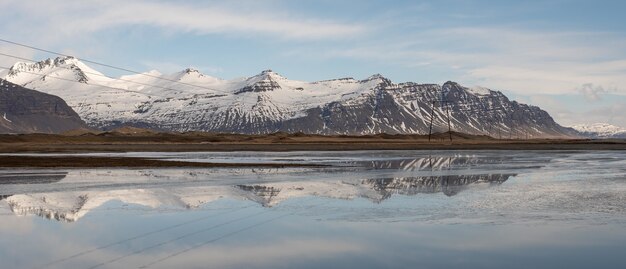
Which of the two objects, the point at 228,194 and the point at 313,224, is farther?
the point at 228,194

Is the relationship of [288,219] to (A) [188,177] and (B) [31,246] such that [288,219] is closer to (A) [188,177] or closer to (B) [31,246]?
(B) [31,246]

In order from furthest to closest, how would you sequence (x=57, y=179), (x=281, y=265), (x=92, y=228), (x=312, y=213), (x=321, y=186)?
(x=57, y=179) < (x=321, y=186) < (x=312, y=213) < (x=92, y=228) < (x=281, y=265)

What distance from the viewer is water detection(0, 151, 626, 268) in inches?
669

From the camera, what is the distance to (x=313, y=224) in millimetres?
22938

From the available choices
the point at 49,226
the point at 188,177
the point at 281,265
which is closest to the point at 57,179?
the point at 188,177

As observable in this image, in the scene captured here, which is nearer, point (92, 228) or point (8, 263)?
point (8, 263)

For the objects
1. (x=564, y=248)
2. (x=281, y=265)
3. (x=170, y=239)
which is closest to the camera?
(x=281, y=265)

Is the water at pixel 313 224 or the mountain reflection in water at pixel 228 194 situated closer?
the water at pixel 313 224

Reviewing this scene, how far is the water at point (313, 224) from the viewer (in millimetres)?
17000

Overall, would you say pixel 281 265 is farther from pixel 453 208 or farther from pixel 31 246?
pixel 453 208

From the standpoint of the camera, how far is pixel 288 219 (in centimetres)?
2427

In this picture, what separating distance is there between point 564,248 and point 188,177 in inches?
1191

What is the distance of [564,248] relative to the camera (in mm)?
18219

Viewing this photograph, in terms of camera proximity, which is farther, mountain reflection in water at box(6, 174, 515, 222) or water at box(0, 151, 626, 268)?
mountain reflection in water at box(6, 174, 515, 222)
